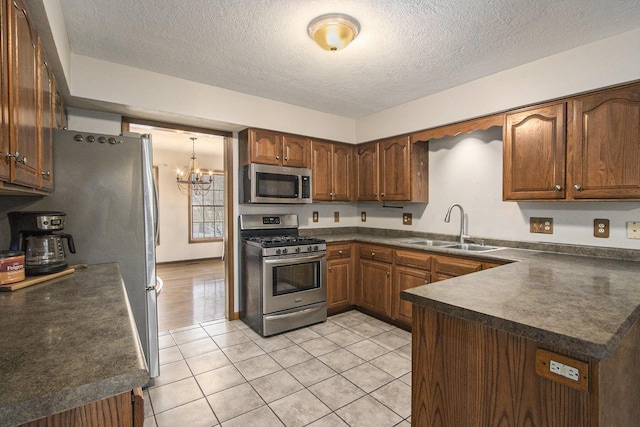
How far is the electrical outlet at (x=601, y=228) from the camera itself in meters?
2.33

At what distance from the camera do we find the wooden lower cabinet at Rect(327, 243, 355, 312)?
3.55 meters

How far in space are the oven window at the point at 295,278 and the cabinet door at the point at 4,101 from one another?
221 cm

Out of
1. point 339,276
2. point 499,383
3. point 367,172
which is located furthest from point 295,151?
point 499,383

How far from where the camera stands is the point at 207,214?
717 centimetres

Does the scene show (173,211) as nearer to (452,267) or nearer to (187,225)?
(187,225)

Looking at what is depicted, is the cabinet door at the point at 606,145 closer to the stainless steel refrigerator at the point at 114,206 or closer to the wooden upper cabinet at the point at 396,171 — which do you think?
the wooden upper cabinet at the point at 396,171

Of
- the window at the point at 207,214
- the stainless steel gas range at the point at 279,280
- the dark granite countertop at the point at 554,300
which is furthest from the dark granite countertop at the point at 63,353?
the window at the point at 207,214

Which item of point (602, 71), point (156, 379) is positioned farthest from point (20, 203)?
point (602, 71)

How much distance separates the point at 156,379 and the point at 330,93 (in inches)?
116

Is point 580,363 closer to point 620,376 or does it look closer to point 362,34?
point 620,376

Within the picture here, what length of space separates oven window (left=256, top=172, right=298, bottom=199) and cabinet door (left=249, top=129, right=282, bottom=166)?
16 centimetres

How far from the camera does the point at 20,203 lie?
183cm

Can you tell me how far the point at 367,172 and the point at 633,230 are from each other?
248 centimetres

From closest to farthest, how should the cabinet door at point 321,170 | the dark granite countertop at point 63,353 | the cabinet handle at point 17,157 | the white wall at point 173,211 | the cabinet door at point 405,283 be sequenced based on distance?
the dark granite countertop at point 63,353, the cabinet handle at point 17,157, the cabinet door at point 405,283, the cabinet door at point 321,170, the white wall at point 173,211
